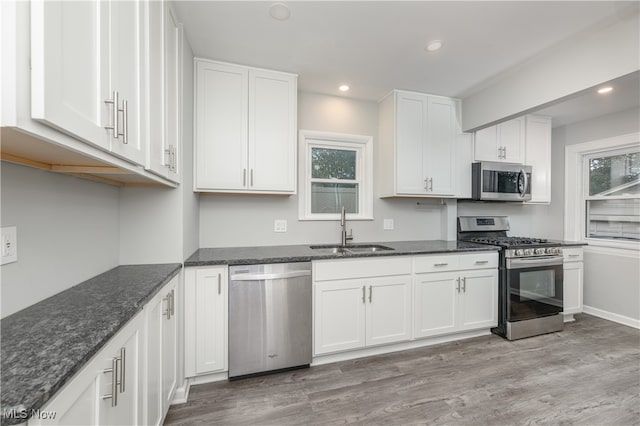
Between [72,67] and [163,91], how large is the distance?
802 mm

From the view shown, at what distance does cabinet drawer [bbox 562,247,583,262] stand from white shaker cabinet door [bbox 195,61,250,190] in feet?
12.0

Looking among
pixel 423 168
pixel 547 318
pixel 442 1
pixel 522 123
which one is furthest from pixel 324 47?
pixel 547 318

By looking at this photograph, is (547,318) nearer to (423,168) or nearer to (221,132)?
(423,168)

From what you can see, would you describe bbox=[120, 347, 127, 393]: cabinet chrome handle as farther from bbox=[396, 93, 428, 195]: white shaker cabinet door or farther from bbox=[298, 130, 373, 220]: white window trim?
bbox=[396, 93, 428, 195]: white shaker cabinet door

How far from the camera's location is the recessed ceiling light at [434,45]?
2010mm

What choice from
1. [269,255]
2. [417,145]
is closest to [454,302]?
[417,145]

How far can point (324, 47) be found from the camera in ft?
6.81

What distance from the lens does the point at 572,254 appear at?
314 cm

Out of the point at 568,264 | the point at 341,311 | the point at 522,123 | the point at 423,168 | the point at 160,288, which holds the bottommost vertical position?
the point at 341,311

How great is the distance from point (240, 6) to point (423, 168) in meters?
2.20

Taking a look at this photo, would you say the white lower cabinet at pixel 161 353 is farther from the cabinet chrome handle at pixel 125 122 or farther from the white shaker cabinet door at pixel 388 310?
the white shaker cabinet door at pixel 388 310

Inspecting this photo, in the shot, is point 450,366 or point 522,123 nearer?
point 450,366

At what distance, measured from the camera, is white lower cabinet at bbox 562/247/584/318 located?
312 centimetres

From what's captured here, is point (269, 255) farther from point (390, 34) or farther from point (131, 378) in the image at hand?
point (390, 34)
